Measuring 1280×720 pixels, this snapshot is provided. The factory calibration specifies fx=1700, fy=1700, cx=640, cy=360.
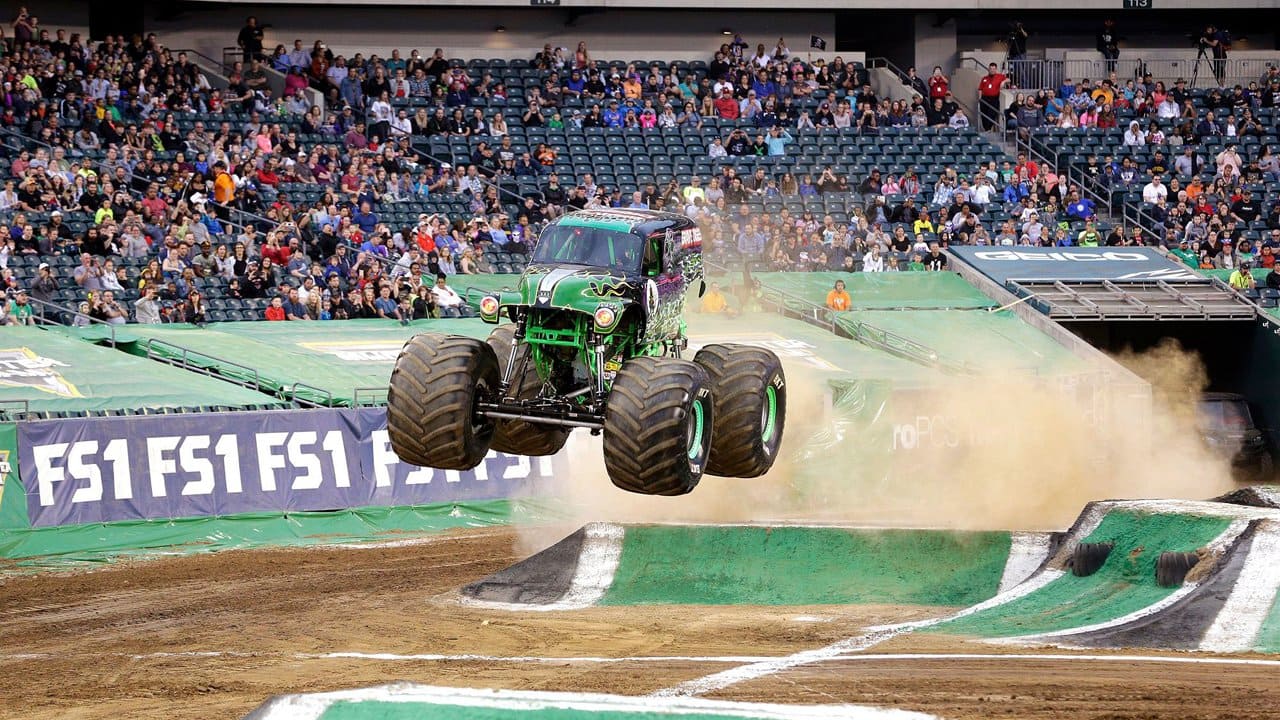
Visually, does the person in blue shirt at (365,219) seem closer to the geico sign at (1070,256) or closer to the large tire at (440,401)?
the geico sign at (1070,256)

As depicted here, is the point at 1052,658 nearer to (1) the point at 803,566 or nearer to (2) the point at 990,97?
(1) the point at 803,566

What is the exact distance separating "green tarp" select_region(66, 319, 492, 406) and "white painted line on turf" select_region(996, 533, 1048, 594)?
943 centimetres

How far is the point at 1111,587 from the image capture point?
15680mm

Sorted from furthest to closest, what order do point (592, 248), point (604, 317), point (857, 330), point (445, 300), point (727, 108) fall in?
1. point (727, 108)
2. point (857, 330)
3. point (445, 300)
4. point (592, 248)
5. point (604, 317)

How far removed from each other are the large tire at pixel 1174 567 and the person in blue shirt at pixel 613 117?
69.6ft

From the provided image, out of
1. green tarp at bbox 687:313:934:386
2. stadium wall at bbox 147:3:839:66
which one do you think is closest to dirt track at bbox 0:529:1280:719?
green tarp at bbox 687:313:934:386

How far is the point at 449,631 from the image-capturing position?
15758 millimetres

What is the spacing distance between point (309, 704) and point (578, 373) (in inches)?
213

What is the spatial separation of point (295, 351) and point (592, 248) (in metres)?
11.5

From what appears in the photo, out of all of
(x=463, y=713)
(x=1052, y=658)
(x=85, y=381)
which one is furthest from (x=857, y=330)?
(x=463, y=713)

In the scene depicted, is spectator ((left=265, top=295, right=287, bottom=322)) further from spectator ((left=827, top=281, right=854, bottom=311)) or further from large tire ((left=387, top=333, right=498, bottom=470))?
large tire ((left=387, top=333, right=498, bottom=470))

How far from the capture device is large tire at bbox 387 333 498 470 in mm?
13773

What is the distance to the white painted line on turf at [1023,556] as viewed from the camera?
1698cm

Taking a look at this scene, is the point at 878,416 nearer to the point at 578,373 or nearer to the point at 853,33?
the point at 578,373
